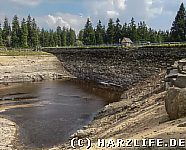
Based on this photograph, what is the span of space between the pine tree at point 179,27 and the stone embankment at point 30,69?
27464 mm

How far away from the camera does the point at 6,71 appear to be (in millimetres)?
71188

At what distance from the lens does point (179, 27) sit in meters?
73.1

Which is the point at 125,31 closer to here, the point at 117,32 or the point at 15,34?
the point at 117,32

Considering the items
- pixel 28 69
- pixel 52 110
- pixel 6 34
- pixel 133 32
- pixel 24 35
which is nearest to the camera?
pixel 52 110

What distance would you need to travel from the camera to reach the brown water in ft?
87.7

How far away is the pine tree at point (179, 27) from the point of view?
73.0m

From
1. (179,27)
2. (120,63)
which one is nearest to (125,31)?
(179,27)

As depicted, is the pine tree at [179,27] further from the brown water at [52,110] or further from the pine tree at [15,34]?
the pine tree at [15,34]

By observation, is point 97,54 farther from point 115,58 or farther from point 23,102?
point 23,102

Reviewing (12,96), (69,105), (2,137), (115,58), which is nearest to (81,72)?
(115,58)

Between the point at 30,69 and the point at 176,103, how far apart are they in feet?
213

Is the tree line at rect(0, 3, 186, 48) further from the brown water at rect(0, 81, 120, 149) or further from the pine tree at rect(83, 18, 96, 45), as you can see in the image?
the brown water at rect(0, 81, 120, 149)

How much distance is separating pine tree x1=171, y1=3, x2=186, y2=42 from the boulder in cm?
6118

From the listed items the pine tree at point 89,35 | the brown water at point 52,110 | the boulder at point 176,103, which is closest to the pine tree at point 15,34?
the pine tree at point 89,35
